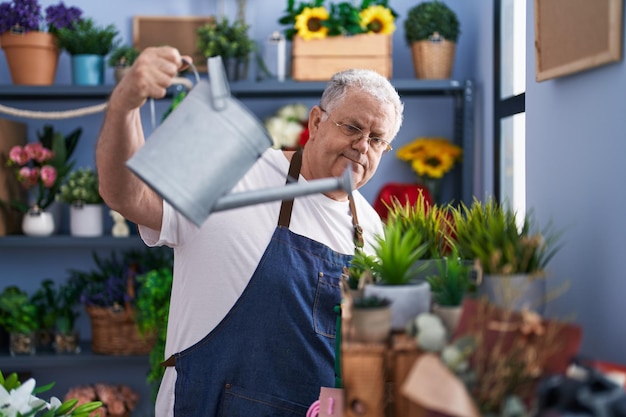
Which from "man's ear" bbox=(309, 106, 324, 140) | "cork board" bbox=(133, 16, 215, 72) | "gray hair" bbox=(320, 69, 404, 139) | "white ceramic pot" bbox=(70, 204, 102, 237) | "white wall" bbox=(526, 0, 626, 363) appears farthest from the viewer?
"cork board" bbox=(133, 16, 215, 72)

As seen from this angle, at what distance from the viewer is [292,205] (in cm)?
174

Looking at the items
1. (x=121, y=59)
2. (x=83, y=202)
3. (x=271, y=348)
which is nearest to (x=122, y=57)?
(x=121, y=59)

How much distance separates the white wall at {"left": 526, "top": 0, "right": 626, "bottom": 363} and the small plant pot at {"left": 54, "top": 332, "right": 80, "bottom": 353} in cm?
268

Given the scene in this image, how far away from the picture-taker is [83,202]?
3.42 metres

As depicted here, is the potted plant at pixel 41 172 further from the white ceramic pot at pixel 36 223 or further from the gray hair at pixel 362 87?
the gray hair at pixel 362 87

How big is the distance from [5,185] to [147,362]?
1017 mm

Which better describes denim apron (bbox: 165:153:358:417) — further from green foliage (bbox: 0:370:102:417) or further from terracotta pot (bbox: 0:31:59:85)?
terracotta pot (bbox: 0:31:59:85)

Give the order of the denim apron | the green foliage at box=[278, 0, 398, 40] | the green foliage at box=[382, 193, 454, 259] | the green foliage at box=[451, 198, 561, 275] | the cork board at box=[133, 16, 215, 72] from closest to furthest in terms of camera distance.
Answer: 1. the green foliage at box=[451, 198, 561, 275]
2. the green foliage at box=[382, 193, 454, 259]
3. the denim apron
4. the green foliage at box=[278, 0, 398, 40]
5. the cork board at box=[133, 16, 215, 72]

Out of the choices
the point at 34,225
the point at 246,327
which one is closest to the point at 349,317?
the point at 246,327

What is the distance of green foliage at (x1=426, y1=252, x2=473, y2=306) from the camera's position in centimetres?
92

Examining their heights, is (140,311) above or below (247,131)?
below

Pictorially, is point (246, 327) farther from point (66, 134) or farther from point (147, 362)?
point (66, 134)

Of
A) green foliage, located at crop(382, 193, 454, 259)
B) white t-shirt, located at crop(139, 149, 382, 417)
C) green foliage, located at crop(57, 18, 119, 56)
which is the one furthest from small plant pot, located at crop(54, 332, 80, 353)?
green foliage, located at crop(382, 193, 454, 259)

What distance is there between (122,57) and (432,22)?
4.52ft
